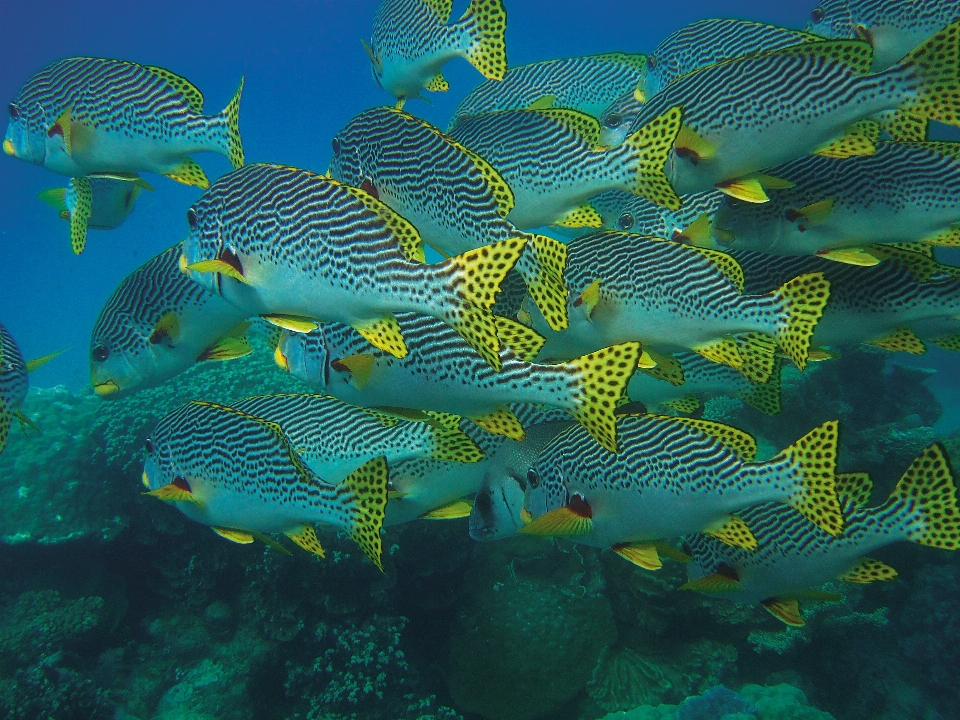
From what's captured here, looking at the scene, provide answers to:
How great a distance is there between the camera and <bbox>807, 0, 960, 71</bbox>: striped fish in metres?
3.81

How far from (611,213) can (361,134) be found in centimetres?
274

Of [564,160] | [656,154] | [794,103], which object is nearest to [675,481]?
[656,154]

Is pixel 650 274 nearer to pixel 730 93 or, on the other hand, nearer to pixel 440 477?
pixel 730 93

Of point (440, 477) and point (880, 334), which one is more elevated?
point (880, 334)

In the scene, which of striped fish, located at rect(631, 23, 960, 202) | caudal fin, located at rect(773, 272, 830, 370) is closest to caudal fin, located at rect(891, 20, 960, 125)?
striped fish, located at rect(631, 23, 960, 202)

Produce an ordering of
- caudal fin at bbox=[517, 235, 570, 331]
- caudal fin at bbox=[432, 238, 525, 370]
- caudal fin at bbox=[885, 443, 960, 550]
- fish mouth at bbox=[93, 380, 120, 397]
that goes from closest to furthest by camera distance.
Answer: caudal fin at bbox=[432, 238, 525, 370]
caudal fin at bbox=[517, 235, 570, 331]
caudal fin at bbox=[885, 443, 960, 550]
fish mouth at bbox=[93, 380, 120, 397]

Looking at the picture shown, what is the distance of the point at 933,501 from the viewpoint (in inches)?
122

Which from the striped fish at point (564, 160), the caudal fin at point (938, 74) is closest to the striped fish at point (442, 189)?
the striped fish at point (564, 160)

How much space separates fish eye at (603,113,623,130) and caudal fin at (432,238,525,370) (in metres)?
3.06

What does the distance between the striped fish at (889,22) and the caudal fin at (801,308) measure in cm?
228

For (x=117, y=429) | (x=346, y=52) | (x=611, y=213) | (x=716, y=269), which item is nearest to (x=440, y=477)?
(x=716, y=269)

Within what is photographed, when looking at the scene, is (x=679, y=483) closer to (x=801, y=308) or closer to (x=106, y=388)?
(x=801, y=308)

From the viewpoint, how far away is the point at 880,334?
365 cm

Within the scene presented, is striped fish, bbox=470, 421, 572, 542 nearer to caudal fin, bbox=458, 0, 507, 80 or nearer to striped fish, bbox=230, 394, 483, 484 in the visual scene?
striped fish, bbox=230, 394, 483, 484
